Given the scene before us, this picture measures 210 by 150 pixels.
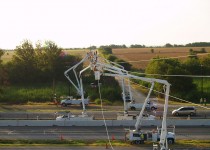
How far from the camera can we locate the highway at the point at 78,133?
123 feet

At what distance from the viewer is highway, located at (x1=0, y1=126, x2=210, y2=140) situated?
37594 mm

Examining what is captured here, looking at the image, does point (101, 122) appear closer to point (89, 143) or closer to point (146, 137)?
point (89, 143)

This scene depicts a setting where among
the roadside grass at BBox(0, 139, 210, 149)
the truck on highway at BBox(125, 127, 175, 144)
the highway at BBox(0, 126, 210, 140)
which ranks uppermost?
the truck on highway at BBox(125, 127, 175, 144)

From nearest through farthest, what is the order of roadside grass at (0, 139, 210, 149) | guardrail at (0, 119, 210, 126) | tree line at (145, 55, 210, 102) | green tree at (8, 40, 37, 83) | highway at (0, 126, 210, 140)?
1. roadside grass at (0, 139, 210, 149)
2. highway at (0, 126, 210, 140)
3. guardrail at (0, 119, 210, 126)
4. tree line at (145, 55, 210, 102)
5. green tree at (8, 40, 37, 83)

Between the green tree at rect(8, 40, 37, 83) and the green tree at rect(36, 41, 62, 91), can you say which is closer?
the green tree at rect(36, 41, 62, 91)

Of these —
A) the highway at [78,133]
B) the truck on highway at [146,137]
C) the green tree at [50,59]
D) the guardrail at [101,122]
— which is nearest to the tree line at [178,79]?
the green tree at [50,59]

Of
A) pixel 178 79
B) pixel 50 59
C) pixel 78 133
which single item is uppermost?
pixel 50 59

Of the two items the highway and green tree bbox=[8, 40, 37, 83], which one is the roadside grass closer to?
the highway

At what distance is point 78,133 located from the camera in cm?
3916

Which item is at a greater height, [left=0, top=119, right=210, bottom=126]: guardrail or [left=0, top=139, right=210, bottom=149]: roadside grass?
[left=0, top=119, right=210, bottom=126]: guardrail

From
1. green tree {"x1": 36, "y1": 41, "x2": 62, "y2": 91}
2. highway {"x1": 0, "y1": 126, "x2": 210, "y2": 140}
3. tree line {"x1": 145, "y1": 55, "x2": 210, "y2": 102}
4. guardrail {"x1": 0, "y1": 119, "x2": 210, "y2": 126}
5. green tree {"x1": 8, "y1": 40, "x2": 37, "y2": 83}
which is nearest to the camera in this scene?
highway {"x1": 0, "y1": 126, "x2": 210, "y2": 140}

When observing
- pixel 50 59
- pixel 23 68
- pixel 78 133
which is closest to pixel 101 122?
pixel 78 133

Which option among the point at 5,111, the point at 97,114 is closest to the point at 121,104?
the point at 97,114

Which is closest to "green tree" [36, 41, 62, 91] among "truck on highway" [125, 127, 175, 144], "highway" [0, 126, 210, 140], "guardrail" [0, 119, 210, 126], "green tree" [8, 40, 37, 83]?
"green tree" [8, 40, 37, 83]
